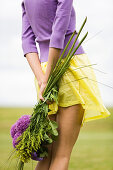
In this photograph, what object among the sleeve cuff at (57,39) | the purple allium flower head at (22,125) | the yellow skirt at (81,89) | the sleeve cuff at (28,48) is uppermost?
the sleeve cuff at (57,39)

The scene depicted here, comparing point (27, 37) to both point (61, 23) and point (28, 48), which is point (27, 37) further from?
point (61, 23)

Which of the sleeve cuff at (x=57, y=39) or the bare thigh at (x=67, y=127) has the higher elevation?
the sleeve cuff at (x=57, y=39)

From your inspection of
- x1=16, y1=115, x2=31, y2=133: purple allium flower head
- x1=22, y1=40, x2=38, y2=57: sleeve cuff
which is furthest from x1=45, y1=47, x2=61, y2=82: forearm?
x1=16, y1=115, x2=31, y2=133: purple allium flower head

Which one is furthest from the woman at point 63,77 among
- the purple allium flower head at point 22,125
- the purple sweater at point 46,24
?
the purple allium flower head at point 22,125

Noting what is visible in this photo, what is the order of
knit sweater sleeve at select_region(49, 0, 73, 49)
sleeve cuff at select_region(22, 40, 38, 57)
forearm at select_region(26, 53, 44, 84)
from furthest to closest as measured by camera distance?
sleeve cuff at select_region(22, 40, 38, 57) < forearm at select_region(26, 53, 44, 84) < knit sweater sleeve at select_region(49, 0, 73, 49)

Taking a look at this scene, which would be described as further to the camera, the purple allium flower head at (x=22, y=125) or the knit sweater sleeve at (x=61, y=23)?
the purple allium flower head at (x=22, y=125)

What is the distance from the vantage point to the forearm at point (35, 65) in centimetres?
245

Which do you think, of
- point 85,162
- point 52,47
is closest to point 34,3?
point 52,47

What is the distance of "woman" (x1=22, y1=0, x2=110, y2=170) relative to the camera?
233cm

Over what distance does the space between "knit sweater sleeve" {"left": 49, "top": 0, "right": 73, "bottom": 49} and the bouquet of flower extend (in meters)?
0.06

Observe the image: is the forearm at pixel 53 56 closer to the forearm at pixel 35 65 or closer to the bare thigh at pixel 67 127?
the forearm at pixel 35 65

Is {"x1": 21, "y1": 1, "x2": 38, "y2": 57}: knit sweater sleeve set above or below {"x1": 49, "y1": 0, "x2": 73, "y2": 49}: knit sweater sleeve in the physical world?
below

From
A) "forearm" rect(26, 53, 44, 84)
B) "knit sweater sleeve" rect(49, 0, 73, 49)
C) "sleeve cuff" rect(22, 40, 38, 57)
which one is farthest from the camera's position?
"sleeve cuff" rect(22, 40, 38, 57)

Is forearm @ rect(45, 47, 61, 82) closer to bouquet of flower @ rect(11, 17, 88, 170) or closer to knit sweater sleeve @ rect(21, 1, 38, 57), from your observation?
bouquet of flower @ rect(11, 17, 88, 170)
